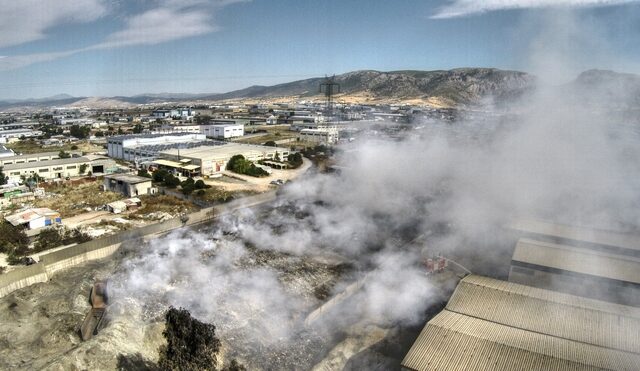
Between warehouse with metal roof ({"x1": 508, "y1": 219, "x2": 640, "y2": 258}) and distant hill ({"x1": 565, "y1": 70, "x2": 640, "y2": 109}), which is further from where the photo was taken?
distant hill ({"x1": 565, "y1": 70, "x2": 640, "y2": 109})

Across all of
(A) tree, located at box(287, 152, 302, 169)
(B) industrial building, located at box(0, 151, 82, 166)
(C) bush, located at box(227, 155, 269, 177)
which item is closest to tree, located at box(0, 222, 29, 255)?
(C) bush, located at box(227, 155, 269, 177)

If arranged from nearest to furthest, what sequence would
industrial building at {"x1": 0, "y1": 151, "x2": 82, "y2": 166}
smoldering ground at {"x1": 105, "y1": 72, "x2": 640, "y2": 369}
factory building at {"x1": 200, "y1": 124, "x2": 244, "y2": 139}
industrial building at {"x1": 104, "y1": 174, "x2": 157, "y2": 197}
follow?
smoldering ground at {"x1": 105, "y1": 72, "x2": 640, "y2": 369}
industrial building at {"x1": 104, "y1": 174, "x2": 157, "y2": 197}
industrial building at {"x1": 0, "y1": 151, "x2": 82, "y2": 166}
factory building at {"x1": 200, "y1": 124, "x2": 244, "y2": 139}

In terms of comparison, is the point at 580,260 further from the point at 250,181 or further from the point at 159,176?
the point at 159,176

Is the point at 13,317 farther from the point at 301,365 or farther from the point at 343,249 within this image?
the point at 343,249

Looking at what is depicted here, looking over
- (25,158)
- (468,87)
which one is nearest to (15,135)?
(25,158)

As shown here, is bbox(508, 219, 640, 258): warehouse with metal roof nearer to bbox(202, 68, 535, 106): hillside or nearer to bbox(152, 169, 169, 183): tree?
bbox(152, 169, 169, 183): tree

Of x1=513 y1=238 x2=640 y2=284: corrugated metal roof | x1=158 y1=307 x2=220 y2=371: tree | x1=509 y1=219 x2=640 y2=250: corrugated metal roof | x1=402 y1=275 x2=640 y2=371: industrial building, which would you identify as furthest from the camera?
x1=509 y1=219 x2=640 y2=250: corrugated metal roof

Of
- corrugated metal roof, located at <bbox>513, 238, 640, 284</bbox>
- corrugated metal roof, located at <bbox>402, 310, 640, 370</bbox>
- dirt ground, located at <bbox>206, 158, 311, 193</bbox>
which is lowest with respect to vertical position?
dirt ground, located at <bbox>206, 158, 311, 193</bbox>
